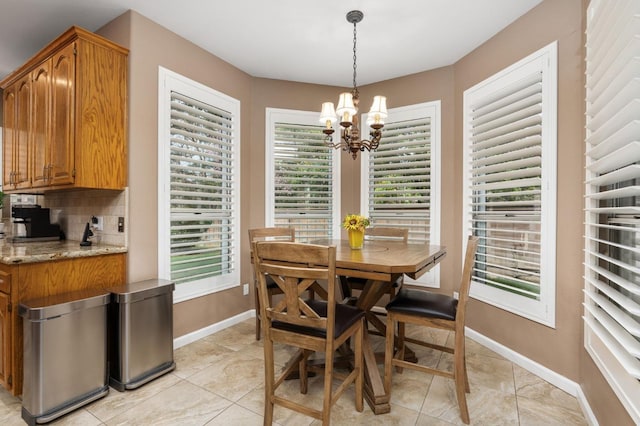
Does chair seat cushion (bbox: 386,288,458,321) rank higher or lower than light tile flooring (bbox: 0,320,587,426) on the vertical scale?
higher

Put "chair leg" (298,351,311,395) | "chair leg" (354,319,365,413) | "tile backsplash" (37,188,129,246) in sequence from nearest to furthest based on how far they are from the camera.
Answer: "chair leg" (354,319,365,413) < "chair leg" (298,351,311,395) < "tile backsplash" (37,188,129,246)

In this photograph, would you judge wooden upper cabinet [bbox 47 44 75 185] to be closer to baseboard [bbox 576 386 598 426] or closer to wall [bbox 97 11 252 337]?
wall [bbox 97 11 252 337]

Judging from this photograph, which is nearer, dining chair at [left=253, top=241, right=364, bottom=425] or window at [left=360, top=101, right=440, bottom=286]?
dining chair at [left=253, top=241, right=364, bottom=425]

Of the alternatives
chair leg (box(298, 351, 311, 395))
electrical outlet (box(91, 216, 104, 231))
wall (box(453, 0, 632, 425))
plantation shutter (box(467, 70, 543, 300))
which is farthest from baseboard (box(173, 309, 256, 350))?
wall (box(453, 0, 632, 425))

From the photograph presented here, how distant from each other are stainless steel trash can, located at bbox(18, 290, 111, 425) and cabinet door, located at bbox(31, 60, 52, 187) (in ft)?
4.03

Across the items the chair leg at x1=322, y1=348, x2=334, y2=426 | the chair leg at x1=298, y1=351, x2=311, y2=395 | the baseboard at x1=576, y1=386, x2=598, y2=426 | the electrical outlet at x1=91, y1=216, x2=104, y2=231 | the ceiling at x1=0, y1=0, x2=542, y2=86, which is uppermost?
the ceiling at x1=0, y1=0, x2=542, y2=86

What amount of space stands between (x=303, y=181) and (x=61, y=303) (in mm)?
2567

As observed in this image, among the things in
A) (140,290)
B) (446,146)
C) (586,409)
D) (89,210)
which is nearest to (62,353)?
(140,290)

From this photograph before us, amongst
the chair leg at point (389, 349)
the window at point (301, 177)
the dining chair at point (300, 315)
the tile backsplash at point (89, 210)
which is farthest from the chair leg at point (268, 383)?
the window at point (301, 177)

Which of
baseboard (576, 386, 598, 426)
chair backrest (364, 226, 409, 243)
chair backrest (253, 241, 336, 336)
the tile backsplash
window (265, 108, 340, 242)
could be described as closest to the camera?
chair backrest (253, 241, 336, 336)

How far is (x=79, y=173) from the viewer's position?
2328 mm

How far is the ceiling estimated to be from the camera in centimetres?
246

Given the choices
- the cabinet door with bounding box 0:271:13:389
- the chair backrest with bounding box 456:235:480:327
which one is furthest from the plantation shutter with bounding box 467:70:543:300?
the cabinet door with bounding box 0:271:13:389

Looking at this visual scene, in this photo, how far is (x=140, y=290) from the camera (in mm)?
2236
